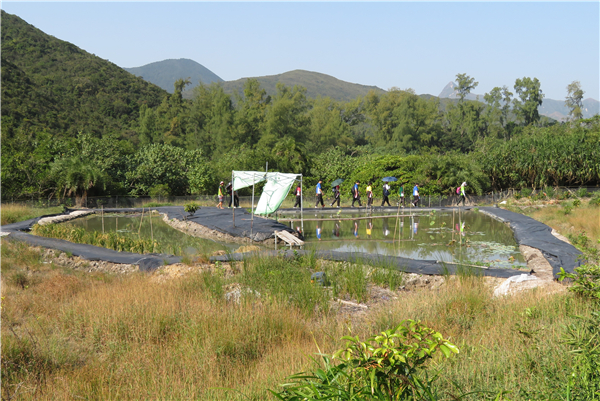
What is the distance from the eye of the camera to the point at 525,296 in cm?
554

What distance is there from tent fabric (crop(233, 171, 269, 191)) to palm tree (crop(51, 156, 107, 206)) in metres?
15.8

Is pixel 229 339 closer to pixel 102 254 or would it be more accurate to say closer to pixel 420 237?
pixel 102 254

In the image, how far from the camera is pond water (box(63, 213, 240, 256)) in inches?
530

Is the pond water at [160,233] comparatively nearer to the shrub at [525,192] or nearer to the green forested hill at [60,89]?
the green forested hill at [60,89]

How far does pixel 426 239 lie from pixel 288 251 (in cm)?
659

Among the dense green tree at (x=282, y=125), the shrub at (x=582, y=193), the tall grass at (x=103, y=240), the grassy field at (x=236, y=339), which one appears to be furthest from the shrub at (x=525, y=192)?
the tall grass at (x=103, y=240)

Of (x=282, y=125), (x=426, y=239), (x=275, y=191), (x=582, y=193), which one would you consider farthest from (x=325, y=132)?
(x=426, y=239)

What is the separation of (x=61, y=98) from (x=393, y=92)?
58.1 m

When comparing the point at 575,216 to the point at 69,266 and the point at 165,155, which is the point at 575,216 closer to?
the point at 69,266

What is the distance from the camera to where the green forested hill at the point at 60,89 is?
4503 cm

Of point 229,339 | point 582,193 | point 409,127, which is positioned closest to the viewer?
point 229,339

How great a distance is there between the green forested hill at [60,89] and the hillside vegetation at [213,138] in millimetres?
199

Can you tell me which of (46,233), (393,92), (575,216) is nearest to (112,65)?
(393,92)

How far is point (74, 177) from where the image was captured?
26453 mm
